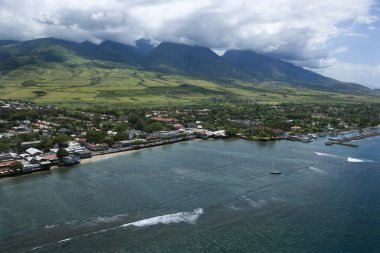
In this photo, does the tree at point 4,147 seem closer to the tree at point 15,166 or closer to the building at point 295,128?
the tree at point 15,166

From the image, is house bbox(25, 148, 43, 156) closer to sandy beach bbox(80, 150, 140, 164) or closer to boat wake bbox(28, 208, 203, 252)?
sandy beach bbox(80, 150, 140, 164)

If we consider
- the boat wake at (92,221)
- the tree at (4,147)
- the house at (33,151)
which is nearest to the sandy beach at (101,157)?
the house at (33,151)

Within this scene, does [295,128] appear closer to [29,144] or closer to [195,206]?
[195,206]

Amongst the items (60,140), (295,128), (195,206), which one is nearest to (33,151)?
(60,140)

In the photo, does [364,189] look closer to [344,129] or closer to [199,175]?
[199,175]

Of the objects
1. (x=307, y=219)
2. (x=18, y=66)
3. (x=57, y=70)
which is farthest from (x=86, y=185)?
(x=18, y=66)

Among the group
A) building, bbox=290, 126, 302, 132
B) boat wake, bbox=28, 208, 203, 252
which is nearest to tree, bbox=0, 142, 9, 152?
boat wake, bbox=28, 208, 203, 252
